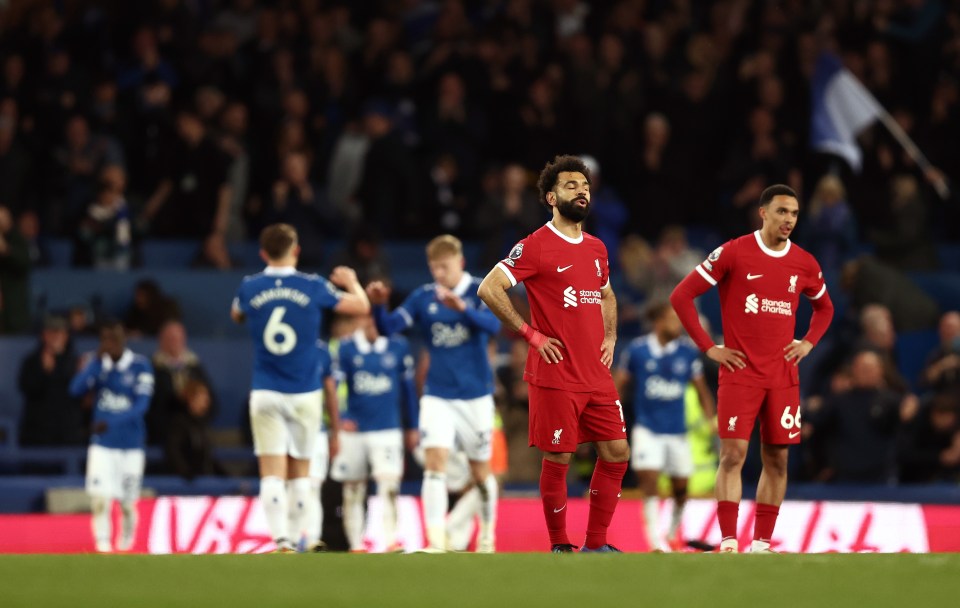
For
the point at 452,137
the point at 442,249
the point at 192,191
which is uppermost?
the point at 452,137

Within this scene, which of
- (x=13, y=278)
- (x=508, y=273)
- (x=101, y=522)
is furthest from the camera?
(x=13, y=278)

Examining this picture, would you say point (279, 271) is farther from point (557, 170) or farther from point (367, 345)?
point (367, 345)

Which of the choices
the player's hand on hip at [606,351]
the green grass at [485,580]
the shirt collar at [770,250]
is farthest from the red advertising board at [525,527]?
the green grass at [485,580]

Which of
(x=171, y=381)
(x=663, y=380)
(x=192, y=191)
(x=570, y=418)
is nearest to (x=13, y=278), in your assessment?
(x=192, y=191)

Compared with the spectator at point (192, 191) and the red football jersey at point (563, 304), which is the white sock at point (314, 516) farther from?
the spectator at point (192, 191)

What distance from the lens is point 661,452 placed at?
1484cm

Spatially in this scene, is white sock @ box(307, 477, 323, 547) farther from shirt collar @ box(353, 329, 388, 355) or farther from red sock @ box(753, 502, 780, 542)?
red sock @ box(753, 502, 780, 542)

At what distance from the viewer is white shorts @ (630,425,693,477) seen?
14.8 m

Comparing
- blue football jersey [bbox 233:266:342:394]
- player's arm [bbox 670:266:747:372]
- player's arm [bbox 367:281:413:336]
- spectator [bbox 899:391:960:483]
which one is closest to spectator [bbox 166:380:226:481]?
player's arm [bbox 367:281:413:336]

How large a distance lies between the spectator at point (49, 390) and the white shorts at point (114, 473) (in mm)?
1723

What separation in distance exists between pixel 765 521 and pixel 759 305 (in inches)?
49.6

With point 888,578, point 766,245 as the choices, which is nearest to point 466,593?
point 888,578

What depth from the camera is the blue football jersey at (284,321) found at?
1095 centimetres

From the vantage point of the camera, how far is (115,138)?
19.0m
